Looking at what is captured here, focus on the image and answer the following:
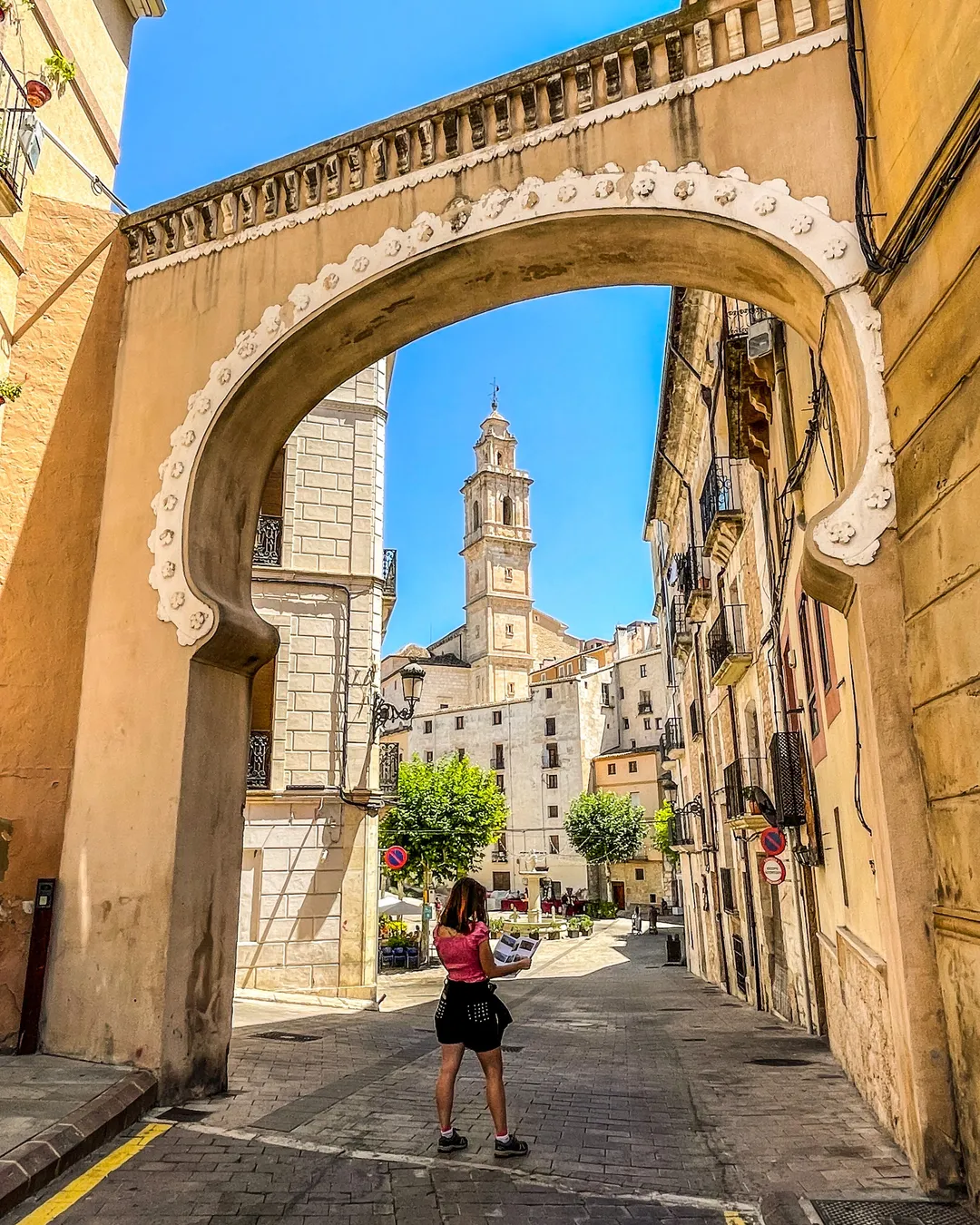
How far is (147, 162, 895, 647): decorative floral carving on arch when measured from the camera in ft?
16.6

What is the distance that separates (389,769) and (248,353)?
43.4 ft

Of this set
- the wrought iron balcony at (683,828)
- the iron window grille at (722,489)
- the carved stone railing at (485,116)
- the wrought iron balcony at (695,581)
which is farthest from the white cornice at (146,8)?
the wrought iron balcony at (683,828)

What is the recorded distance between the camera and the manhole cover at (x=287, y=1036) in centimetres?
929

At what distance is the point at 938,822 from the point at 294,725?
14.0 meters

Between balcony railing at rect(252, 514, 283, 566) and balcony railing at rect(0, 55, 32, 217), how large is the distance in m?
9.84

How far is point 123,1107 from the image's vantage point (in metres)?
5.41

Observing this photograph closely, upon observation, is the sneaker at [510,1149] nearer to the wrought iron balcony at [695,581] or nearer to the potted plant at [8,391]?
the potted plant at [8,391]

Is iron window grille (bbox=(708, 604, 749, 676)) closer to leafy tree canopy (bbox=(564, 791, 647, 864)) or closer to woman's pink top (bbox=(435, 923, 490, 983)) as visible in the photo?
woman's pink top (bbox=(435, 923, 490, 983))

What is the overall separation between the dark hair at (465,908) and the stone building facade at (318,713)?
10509 millimetres

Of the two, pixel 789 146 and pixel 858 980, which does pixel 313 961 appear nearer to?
pixel 858 980

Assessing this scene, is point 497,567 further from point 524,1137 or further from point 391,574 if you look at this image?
point 524,1137

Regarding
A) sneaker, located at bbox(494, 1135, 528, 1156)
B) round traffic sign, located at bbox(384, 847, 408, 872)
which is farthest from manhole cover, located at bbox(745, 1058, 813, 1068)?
round traffic sign, located at bbox(384, 847, 408, 872)

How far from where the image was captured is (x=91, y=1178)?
14.8 feet

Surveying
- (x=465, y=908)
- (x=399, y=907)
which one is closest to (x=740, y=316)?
(x=465, y=908)
